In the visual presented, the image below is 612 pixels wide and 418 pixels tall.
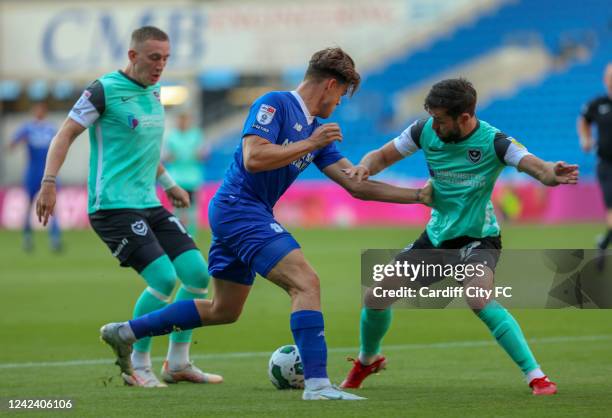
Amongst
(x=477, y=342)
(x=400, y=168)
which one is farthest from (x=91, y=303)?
(x=400, y=168)

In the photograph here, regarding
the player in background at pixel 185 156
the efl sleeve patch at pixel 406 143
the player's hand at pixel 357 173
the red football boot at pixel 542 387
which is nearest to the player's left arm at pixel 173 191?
the player's hand at pixel 357 173

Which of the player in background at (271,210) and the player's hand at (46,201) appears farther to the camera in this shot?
the player's hand at (46,201)

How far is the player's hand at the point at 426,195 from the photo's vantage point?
7.56 m

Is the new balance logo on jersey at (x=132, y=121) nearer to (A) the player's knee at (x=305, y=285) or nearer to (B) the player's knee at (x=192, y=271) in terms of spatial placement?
(B) the player's knee at (x=192, y=271)

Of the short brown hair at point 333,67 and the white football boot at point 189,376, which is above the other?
the short brown hair at point 333,67

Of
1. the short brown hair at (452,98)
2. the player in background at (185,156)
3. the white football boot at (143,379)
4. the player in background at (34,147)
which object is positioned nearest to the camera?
the short brown hair at (452,98)

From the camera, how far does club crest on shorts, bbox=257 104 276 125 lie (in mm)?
6930

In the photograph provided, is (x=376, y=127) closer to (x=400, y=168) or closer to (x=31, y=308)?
(x=400, y=168)

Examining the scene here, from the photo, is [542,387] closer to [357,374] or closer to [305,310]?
[357,374]

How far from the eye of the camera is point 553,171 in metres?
6.87

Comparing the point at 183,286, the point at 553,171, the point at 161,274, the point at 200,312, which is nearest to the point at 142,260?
the point at 161,274

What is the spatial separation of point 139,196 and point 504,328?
9.00ft

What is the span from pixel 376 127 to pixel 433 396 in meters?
30.9

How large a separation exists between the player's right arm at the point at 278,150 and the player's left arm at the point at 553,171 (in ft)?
3.77
